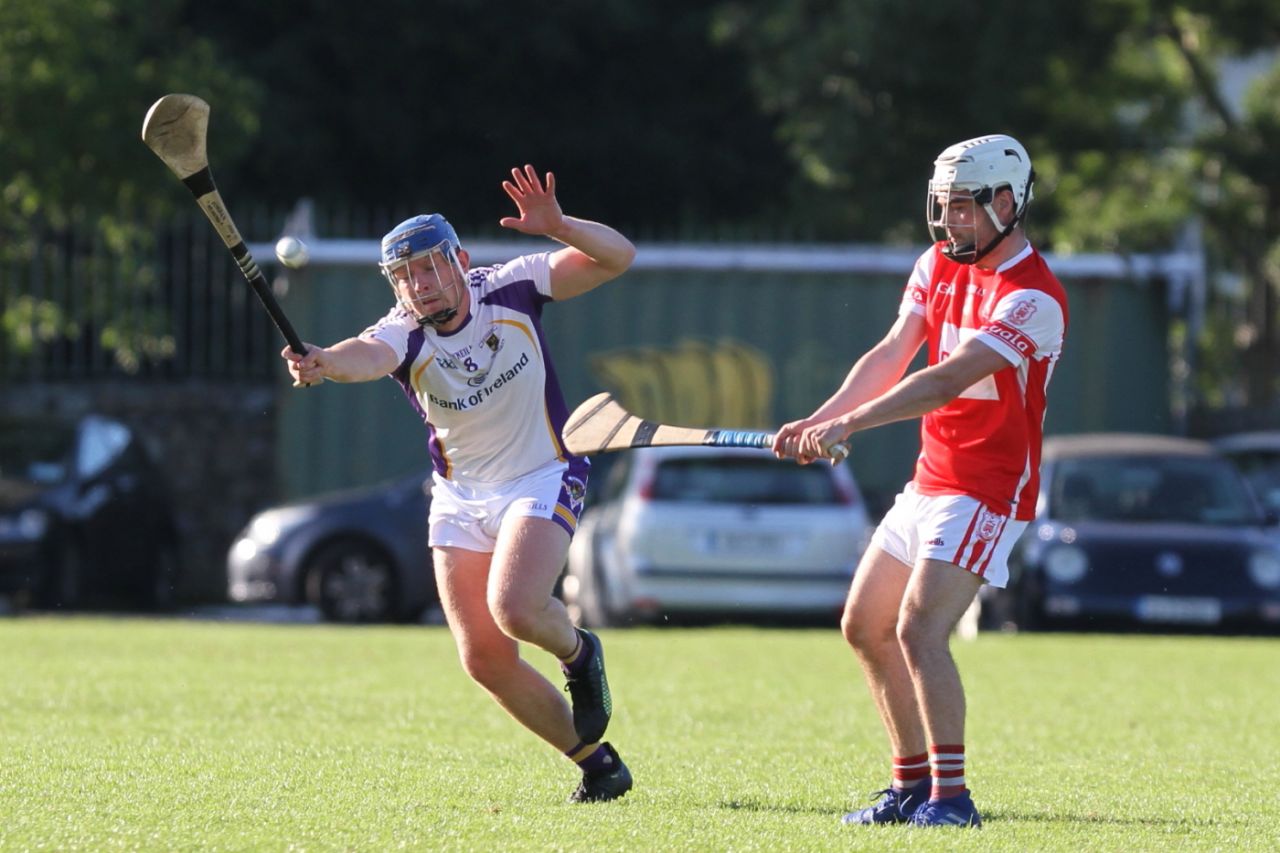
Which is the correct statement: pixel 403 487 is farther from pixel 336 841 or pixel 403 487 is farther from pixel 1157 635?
pixel 336 841

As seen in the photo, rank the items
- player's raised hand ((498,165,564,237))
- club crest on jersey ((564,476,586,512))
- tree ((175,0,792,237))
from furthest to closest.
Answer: tree ((175,0,792,237)) < club crest on jersey ((564,476,586,512)) < player's raised hand ((498,165,564,237))

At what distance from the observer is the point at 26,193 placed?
23.1 m

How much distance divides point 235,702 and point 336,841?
15.8ft

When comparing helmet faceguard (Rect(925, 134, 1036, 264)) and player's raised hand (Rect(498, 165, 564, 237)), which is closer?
helmet faceguard (Rect(925, 134, 1036, 264))

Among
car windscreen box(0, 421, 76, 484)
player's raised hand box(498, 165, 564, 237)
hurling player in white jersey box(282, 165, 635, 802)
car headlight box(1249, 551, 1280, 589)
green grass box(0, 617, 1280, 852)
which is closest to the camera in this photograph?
green grass box(0, 617, 1280, 852)

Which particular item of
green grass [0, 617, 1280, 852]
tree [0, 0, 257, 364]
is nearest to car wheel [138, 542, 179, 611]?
tree [0, 0, 257, 364]

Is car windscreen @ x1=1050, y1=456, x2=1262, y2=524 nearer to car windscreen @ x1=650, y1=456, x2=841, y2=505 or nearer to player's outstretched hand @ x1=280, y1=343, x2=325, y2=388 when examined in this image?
car windscreen @ x1=650, y1=456, x2=841, y2=505

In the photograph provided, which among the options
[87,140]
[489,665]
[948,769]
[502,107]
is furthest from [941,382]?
[502,107]

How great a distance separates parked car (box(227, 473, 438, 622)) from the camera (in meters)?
19.0

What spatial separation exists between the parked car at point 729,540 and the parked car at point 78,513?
5.10 m

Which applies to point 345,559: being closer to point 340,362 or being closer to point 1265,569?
point 1265,569

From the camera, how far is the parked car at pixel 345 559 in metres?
19.0

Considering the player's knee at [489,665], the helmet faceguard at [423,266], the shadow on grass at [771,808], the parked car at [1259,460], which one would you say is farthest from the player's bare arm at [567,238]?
the parked car at [1259,460]

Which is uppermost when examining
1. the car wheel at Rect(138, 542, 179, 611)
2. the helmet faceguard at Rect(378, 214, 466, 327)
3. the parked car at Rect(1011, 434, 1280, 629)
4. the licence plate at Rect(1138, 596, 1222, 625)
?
the helmet faceguard at Rect(378, 214, 466, 327)
